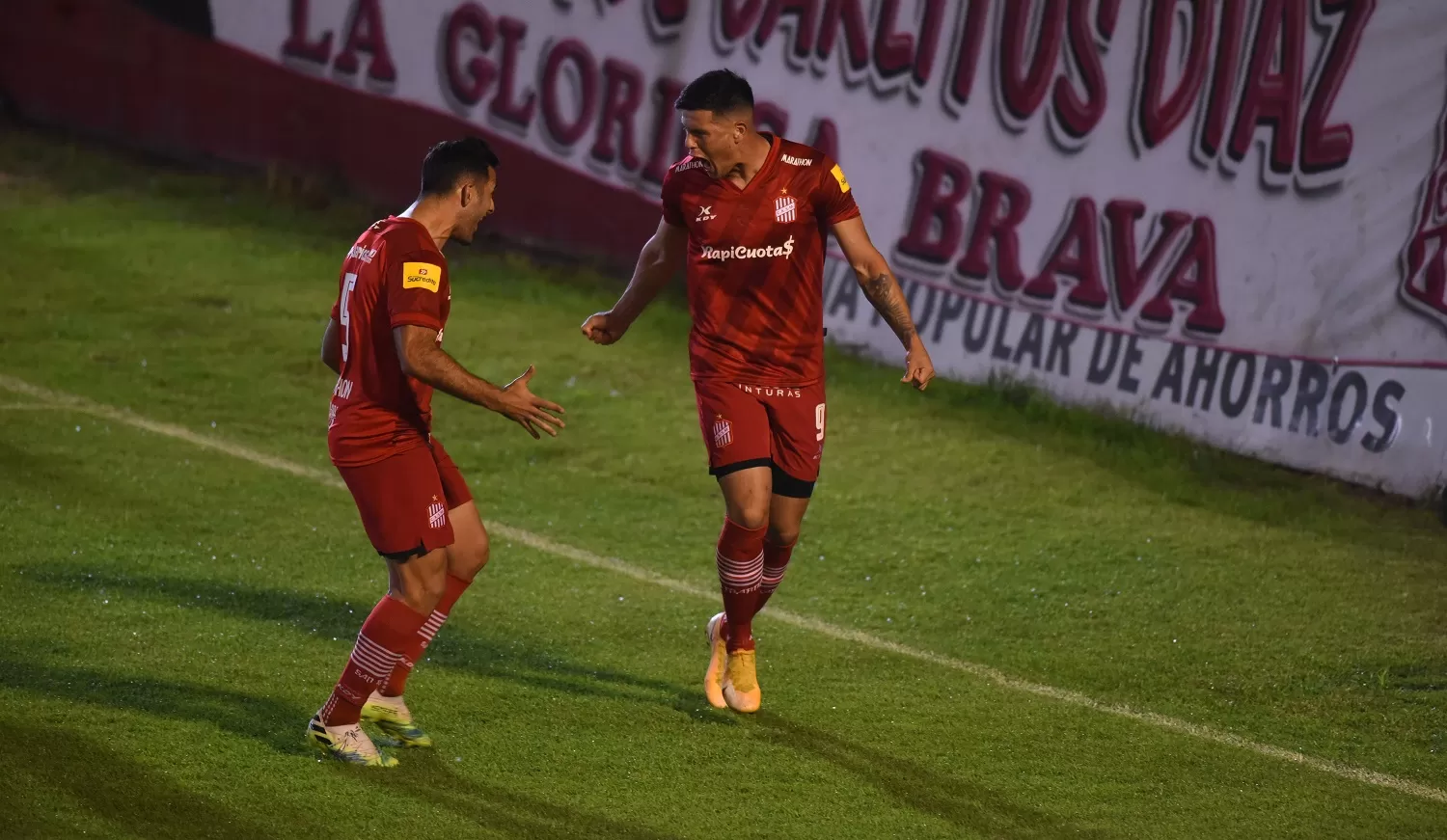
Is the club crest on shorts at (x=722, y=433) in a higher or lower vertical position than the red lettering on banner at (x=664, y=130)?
higher

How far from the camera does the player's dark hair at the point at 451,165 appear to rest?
5.24 metres

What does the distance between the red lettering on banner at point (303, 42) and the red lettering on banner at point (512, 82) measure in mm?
1932

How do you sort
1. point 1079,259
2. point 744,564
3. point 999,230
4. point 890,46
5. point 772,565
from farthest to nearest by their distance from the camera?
point 890,46 → point 999,230 → point 1079,259 → point 772,565 → point 744,564

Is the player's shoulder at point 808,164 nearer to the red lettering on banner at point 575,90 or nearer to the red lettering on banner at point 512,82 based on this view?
the red lettering on banner at point 575,90

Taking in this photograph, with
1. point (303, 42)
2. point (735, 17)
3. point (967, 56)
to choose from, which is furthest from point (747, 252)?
point (303, 42)

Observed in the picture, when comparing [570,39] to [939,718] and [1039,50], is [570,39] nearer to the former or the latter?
[1039,50]

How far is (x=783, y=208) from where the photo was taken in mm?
6105

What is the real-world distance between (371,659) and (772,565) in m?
1.72

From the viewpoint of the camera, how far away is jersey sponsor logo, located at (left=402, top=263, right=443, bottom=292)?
197 inches

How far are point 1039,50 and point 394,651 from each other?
7118mm

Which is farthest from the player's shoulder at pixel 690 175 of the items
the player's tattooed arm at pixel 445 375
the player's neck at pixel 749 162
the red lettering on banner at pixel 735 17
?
the red lettering on banner at pixel 735 17

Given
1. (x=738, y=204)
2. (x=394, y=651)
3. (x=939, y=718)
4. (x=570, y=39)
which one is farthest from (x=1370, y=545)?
(x=570, y=39)

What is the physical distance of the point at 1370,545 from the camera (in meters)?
8.77

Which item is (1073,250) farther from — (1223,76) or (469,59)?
(469,59)
